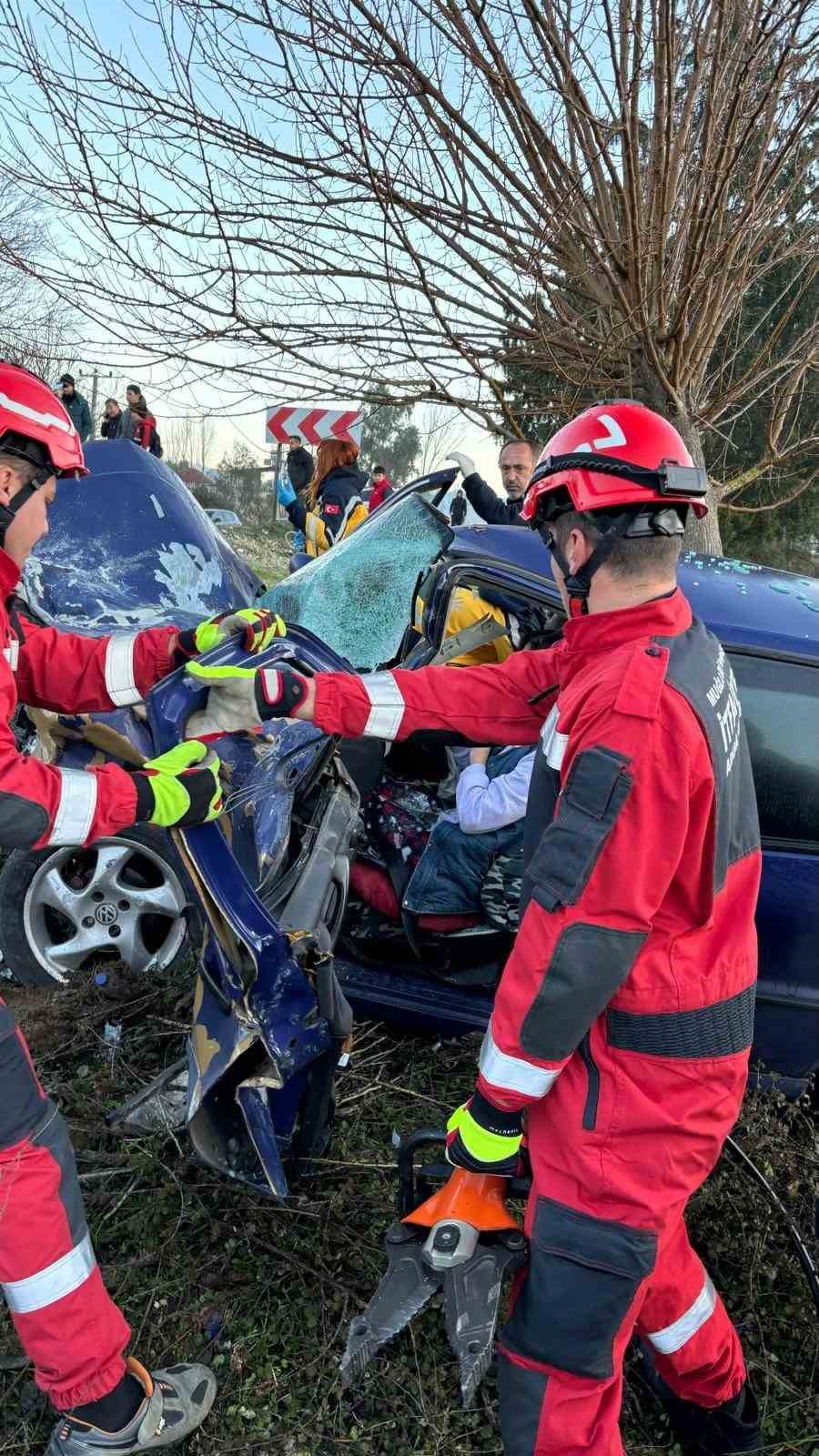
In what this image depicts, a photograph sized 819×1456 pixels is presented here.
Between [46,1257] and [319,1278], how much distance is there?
30.1 inches

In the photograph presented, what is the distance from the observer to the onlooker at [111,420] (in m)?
12.2

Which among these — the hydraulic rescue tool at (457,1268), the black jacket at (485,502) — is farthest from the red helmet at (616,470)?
the black jacket at (485,502)

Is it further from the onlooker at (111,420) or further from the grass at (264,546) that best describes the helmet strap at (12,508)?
the grass at (264,546)

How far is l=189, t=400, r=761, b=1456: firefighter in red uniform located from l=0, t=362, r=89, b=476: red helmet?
3.30 feet

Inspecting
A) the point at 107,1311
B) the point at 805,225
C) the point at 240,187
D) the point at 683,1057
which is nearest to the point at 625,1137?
the point at 683,1057

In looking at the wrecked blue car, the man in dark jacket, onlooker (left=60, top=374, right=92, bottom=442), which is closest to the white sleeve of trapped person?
the wrecked blue car

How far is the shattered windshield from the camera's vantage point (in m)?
3.22

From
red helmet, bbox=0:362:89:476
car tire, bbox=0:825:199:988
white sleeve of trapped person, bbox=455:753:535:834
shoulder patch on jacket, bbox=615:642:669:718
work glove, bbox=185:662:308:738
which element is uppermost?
red helmet, bbox=0:362:89:476

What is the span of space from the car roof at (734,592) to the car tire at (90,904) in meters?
1.49

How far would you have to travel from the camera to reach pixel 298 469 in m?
11.9

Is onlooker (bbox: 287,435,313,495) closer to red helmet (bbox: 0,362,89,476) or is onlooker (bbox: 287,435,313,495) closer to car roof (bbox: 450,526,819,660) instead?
car roof (bbox: 450,526,819,660)

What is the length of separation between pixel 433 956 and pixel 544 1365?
1.49 metres

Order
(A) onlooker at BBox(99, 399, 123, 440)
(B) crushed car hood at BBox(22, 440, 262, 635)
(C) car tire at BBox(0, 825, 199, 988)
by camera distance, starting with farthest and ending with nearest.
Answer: (A) onlooker at BBox(99, 399, 123, 440) → (B) crushed car hood at BBox(22, 440, 262, 635) → (C) car tire at BBox(0, 825, 199, 988)

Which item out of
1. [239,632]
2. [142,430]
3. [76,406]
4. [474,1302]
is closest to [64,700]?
[239,632]
